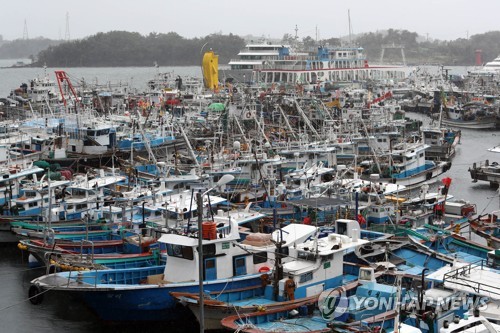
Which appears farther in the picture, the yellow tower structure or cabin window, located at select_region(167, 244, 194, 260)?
the yellow tower structure

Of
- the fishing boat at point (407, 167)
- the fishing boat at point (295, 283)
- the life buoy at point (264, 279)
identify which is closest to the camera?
the fishing boat at point (295, 283)

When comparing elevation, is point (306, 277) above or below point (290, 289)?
above

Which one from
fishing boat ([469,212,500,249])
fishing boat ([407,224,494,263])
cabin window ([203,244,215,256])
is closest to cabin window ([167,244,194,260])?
cabin window ([203,244,215,256])

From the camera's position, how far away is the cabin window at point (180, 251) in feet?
59.6

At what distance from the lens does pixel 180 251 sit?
720 inches

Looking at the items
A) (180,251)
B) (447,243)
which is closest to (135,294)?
(180,251)

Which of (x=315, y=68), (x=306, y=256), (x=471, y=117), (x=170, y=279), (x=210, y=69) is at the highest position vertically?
(x=210, y=69)

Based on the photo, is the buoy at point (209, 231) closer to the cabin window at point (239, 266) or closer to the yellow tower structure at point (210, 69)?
the cabin window at point (239, 266)

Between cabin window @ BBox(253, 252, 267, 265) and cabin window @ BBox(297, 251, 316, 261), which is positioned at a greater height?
cabin window @ BBox(297, 251, 316, 261)

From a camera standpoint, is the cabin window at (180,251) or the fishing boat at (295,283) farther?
the cabin window at (180,251)

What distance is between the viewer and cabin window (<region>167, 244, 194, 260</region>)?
59.6ft

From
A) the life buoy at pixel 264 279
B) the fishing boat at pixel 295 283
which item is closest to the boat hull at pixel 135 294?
the life buoy at pixel 264 279

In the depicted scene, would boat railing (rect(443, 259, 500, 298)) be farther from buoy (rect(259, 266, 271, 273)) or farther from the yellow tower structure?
the yellow tower structure

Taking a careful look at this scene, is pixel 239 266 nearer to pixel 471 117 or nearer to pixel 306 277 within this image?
pixel 306 277
